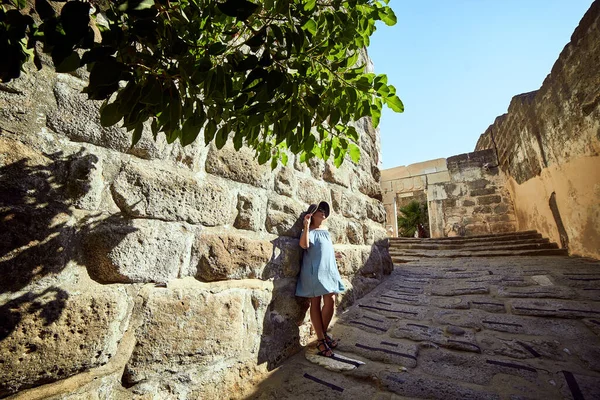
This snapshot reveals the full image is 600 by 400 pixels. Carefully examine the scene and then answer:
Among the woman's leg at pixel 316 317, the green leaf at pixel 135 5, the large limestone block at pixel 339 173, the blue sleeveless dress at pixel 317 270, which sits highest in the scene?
the large limestone block at pixel 339 173

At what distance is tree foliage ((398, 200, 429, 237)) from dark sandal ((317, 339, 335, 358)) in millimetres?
9625

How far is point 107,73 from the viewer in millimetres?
507

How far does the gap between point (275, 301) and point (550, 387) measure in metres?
1.38

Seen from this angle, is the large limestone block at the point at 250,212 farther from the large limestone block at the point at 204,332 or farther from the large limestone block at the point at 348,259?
the large limestone block at the point at 348,259

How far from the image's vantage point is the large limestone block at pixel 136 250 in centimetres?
102

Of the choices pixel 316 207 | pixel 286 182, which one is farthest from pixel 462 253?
pixel 286 182

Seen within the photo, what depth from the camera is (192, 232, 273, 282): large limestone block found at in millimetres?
1312

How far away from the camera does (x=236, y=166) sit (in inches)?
62.2

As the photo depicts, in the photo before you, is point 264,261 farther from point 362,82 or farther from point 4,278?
point 362,82

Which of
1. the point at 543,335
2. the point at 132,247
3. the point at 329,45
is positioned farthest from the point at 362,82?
the point at 543,335

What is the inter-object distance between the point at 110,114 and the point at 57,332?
0.78 m

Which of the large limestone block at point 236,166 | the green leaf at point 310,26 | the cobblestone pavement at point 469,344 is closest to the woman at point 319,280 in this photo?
the cobblestone pavement at point 469,344

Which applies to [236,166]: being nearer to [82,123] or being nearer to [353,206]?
[82,123]

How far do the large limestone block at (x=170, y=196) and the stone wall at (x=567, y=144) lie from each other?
12.0ft
